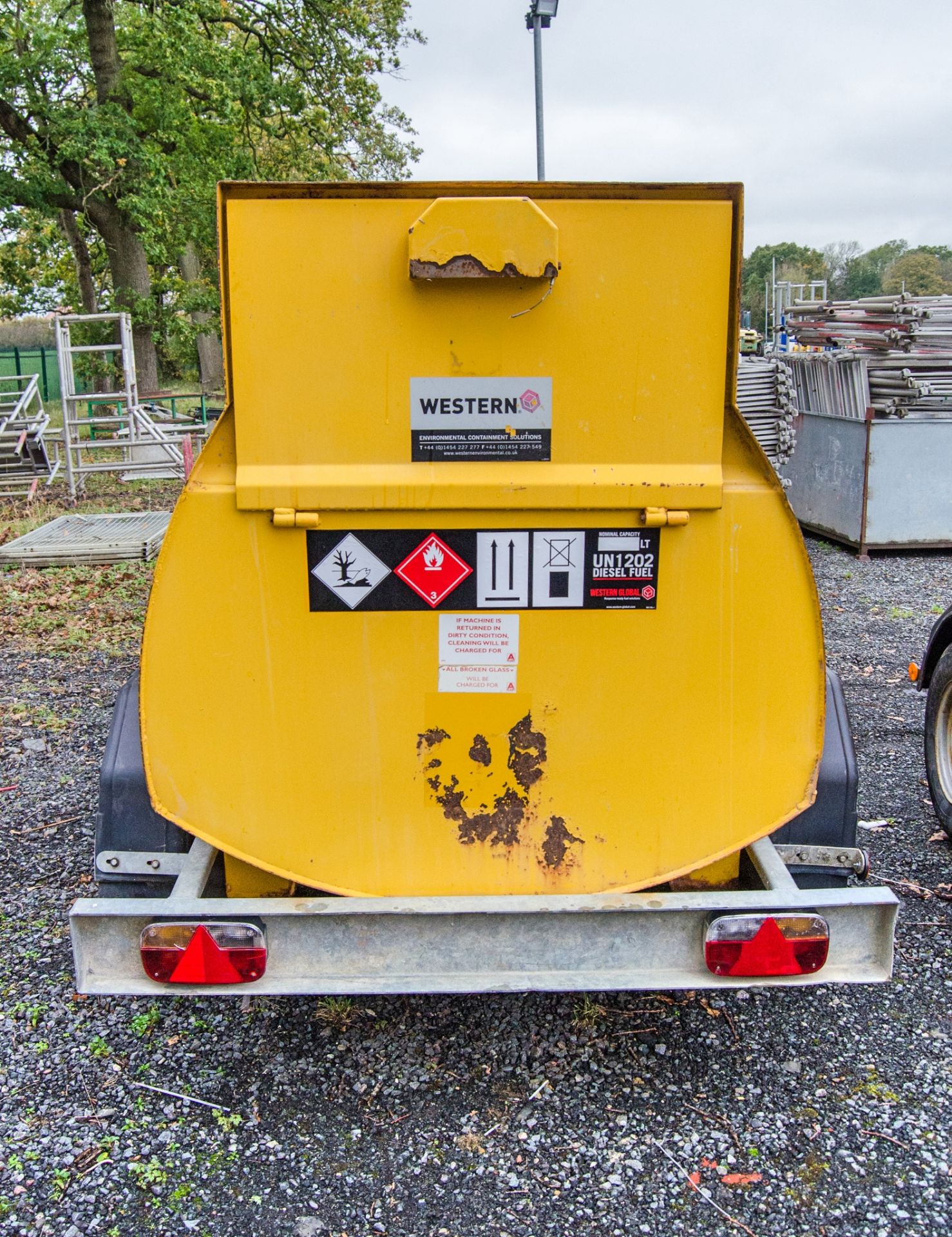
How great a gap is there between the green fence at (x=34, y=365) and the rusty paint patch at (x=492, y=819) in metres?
39.3

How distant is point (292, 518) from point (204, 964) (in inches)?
45.1

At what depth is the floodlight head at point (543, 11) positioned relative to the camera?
13.7m

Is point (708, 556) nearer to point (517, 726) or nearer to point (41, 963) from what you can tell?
point (517, 726)

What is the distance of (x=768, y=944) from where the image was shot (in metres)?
2.59

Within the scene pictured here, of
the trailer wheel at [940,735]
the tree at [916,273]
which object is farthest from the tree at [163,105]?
the tree at [916,273]

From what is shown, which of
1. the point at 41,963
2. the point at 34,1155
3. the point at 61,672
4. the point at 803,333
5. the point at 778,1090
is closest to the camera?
the point at 34,1155

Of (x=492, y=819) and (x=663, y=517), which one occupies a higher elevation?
(x=663, y=517)

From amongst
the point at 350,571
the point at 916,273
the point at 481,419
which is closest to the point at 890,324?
the point at 481,419

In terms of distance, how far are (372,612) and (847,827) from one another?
5.26 ft

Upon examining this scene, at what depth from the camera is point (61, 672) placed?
23.7 ft

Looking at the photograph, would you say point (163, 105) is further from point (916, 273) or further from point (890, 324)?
point (916, 273)

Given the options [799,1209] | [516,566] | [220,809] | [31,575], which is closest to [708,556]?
[516,566]

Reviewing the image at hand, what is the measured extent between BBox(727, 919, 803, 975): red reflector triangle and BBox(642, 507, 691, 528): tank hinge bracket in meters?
1.03

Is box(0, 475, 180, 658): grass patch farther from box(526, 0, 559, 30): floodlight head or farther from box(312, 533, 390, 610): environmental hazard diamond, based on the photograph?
box(526, 0, 559, 30): floodlight head
